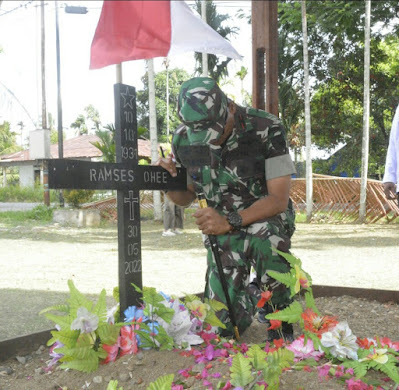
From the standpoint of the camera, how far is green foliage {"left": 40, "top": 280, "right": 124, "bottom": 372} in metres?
2.17

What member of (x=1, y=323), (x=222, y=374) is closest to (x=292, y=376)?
(x=222, y=374)

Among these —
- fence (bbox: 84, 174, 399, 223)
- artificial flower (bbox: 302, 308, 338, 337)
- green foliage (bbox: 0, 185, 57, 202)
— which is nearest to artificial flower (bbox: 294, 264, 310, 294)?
artificial flower (bbox: 302, 308, 338, 337)

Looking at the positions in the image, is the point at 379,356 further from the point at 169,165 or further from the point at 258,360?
the point at 169,165

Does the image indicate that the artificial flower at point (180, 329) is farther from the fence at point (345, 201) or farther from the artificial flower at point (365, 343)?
the fence at point (345, 201)

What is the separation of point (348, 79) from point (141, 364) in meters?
17.2

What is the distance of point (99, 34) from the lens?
66.9 inches

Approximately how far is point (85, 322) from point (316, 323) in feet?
3.10

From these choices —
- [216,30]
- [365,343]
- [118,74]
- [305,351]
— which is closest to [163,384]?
[305,351]

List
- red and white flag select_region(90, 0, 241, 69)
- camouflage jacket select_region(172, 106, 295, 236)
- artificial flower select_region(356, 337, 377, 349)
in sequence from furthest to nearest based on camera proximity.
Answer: camouflage jacket select_region(172, 106, 295, 236) < artificial flower select_region(356, 337, 377, 349) < red and white flag select_region(90, 0, 241, 69)

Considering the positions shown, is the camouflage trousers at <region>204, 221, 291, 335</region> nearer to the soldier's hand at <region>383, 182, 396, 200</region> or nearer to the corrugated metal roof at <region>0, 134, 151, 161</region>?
the soldier's hand at <region>383, 182, 396, 200</region>

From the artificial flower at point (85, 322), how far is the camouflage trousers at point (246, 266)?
762 millimetres

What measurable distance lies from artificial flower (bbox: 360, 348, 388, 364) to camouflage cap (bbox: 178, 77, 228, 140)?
1134 mm

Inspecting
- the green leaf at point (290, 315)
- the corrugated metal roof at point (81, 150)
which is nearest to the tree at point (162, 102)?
the corrugated metal roof at point (81, 150)

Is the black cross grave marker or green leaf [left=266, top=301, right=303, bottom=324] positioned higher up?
the black cross grave marker
